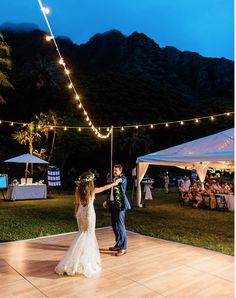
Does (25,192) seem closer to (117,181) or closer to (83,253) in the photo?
(117,181)

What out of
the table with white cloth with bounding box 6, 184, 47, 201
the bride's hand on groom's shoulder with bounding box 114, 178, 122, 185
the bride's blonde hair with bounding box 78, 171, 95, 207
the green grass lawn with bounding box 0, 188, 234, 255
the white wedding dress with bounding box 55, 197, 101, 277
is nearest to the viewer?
the white wedding dress with bounding box 55, 197, 101, 277

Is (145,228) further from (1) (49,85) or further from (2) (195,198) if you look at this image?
(1) (49,85)

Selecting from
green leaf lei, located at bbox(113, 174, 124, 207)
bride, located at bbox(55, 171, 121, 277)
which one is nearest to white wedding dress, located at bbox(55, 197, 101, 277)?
bride, located at bbox(55, 171, 121, 277)

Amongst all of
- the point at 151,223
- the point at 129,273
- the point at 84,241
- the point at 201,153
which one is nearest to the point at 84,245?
the point at 84,241

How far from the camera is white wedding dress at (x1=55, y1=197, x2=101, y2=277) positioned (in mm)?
3709

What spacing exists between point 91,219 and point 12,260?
1.48 meters

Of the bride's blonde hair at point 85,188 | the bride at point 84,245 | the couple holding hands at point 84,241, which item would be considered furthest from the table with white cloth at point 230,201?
the bride's blonde hair at point 85,188

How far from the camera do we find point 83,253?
3768 mm

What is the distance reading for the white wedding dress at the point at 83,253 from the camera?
3.71 meters

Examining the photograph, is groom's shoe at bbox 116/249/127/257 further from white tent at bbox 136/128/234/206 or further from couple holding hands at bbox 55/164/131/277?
white tent at bbox 136/128/234/206

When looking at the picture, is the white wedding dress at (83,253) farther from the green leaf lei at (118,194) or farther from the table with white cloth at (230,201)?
the table with white cloth at (230,201)

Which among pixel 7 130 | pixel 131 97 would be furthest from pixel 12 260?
pixel 131 97

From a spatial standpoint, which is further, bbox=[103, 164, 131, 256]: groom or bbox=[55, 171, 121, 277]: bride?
bbox=[103, 164, 131, 256]: groom

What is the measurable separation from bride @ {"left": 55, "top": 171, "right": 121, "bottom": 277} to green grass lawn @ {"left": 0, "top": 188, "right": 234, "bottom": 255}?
7.63 ft
